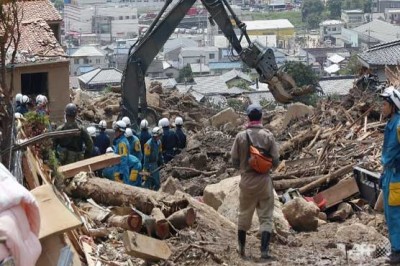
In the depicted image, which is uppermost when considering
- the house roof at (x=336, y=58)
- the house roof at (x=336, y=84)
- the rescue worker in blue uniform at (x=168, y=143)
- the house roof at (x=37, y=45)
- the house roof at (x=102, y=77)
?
the house roof at (x=37, y=45)

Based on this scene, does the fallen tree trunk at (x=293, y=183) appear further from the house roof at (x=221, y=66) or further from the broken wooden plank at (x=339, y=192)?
the house roof at (x=221, y=66)

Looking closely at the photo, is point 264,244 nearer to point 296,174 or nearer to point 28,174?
point 28,174

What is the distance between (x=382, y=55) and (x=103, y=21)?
299 feet

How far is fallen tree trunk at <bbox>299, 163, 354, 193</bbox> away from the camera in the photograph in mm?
12859

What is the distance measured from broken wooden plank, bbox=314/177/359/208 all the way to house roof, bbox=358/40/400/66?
46.5 ft

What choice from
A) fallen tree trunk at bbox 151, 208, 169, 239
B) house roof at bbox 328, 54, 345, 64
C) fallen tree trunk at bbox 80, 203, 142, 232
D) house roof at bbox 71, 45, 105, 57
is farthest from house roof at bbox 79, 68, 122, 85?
fallen tree trunk at bbox 151, 208, 169, 239

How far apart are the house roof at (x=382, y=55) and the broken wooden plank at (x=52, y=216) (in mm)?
19551

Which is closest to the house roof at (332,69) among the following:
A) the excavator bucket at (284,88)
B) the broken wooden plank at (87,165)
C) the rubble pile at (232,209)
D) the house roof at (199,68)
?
the house roof at (199,68)

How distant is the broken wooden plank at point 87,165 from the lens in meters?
11.2

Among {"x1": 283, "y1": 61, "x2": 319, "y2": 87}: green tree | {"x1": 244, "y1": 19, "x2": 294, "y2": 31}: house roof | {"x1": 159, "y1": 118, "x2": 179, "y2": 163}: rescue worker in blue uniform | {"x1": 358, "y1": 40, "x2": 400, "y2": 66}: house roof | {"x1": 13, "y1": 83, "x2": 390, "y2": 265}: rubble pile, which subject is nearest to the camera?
{"x1": 13, "y1": 83, "x2": 390, "y2": 265}: rubble pile

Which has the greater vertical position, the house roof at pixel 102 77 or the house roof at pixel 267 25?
the house roof at pixel 267 25

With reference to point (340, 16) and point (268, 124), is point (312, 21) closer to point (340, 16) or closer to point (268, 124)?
point (340, 16)

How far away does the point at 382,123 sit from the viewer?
1538cm

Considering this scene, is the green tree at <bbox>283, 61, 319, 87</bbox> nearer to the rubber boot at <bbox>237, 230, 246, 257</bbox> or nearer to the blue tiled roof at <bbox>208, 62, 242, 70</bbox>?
the rubber boot at <bbox>237, 230, 246, 257</bbox>
